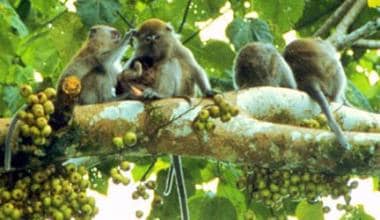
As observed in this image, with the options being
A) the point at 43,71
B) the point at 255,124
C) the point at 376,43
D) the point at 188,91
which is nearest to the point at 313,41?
the point at 376,43

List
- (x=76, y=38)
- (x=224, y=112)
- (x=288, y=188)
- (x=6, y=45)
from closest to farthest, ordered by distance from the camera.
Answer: (x=224, y=112) → (x=288, y=188) → (x=6, y=45) → (x=76, y=38)

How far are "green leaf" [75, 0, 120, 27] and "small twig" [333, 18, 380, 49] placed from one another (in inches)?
67.4

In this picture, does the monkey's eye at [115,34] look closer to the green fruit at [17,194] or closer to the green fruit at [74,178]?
the green fruit at [74,178]

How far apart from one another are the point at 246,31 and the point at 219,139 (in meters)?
1.87

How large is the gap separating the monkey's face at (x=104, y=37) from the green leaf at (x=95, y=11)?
0.33 meters

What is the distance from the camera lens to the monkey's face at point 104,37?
223 inches

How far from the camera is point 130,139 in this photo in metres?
3.82

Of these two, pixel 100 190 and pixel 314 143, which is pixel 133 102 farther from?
pixel 100 190

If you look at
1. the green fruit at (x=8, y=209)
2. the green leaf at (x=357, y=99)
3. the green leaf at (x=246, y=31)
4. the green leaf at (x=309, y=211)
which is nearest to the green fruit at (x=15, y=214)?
the green fruit at (x=8, y=209)

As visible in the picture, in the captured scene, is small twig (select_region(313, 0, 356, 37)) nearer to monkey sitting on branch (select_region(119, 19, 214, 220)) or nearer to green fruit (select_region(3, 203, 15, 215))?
monkey sitting on branch (select_region(119, 19, 214, 220))

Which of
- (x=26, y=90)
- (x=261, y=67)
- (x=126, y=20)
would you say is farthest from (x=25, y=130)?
(x=261, y=67)

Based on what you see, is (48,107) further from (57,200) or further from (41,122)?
(57,200)

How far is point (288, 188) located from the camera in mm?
4297

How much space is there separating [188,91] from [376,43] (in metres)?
1.72
